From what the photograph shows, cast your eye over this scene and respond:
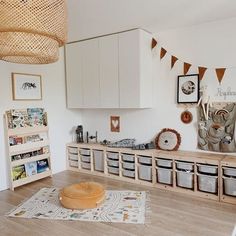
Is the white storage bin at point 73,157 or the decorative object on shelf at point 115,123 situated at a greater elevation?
the decorative object on shelf at point 115,123

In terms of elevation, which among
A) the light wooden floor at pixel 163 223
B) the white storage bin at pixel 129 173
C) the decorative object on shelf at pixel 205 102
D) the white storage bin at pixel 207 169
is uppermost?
the decorative object on shelf at pixel 205 102

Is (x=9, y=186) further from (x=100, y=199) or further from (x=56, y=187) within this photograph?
(x=100, y=199)

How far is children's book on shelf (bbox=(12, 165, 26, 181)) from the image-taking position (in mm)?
3368

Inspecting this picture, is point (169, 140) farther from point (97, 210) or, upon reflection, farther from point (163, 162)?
point (97, 210)

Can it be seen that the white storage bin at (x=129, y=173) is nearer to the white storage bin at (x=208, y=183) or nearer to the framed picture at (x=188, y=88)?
the white storage bin at (x=208, y=183)

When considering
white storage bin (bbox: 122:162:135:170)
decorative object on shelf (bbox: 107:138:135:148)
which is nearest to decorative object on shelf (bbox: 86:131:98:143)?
decorative object on shelf (bbox: 107:138:135:148)

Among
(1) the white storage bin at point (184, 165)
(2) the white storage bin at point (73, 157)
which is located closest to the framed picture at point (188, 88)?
(1) the white storage bin at point (184, 165)

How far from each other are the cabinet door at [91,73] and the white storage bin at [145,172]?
1.22m

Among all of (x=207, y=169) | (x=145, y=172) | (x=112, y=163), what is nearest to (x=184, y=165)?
(x=207, y=169)

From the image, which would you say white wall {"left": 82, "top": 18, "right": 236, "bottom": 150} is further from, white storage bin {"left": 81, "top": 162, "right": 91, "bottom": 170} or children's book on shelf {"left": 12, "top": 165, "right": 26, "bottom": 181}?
children's book on shelf {"left": 12, "top": 165, "right": 26, "bottom": 181}

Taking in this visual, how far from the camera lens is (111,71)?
3.63 meters

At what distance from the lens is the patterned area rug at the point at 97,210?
2473 millimetres

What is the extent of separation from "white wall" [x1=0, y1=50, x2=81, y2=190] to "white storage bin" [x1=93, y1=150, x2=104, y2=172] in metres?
0.66

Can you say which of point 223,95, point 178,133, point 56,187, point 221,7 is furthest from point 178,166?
point 221,7
